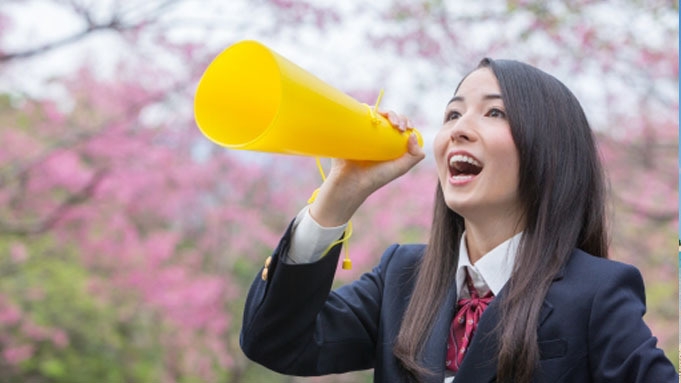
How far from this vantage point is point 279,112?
3.84 feet

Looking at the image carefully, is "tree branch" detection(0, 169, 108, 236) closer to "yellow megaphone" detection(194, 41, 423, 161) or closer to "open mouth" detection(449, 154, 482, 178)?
"yellow megaphone" detection(194, 41, 423, 161)

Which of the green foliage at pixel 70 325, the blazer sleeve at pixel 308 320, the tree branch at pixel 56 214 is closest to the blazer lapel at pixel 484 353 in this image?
the blazer sleeve at pixel 308 320

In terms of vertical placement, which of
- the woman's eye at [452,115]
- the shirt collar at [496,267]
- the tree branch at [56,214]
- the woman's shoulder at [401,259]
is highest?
the woman's eye at [452,115]

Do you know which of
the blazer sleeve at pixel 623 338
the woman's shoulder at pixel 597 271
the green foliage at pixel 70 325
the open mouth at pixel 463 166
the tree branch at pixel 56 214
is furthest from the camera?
the green foliage at pixel 70 325

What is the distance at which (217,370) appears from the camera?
612 cm

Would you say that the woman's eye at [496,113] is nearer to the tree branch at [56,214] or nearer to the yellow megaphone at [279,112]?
the yellow megaphone at [279,112]

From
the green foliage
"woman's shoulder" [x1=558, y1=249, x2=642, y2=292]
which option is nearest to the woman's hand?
"woman's shoulder" [x1=558, y1=249, x2=642, y2=292]

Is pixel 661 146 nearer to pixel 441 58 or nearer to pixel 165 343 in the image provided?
pixel 441 58

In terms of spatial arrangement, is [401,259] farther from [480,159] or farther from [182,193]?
[182,193]

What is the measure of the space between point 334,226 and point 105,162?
12.9 feet

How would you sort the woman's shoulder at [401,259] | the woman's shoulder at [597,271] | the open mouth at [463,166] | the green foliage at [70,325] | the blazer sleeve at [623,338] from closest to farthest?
the blazer sleeve at [623,338]
the woman's shoulder at [597,271]
the open mouth at [463,166]
the woman's shoulder at [401,259]
the green foliage at [70,325]

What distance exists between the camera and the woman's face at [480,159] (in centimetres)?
135

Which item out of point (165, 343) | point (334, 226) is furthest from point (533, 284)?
point (165, 343)

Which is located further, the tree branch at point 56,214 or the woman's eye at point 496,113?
the tree branch at point 56,214
